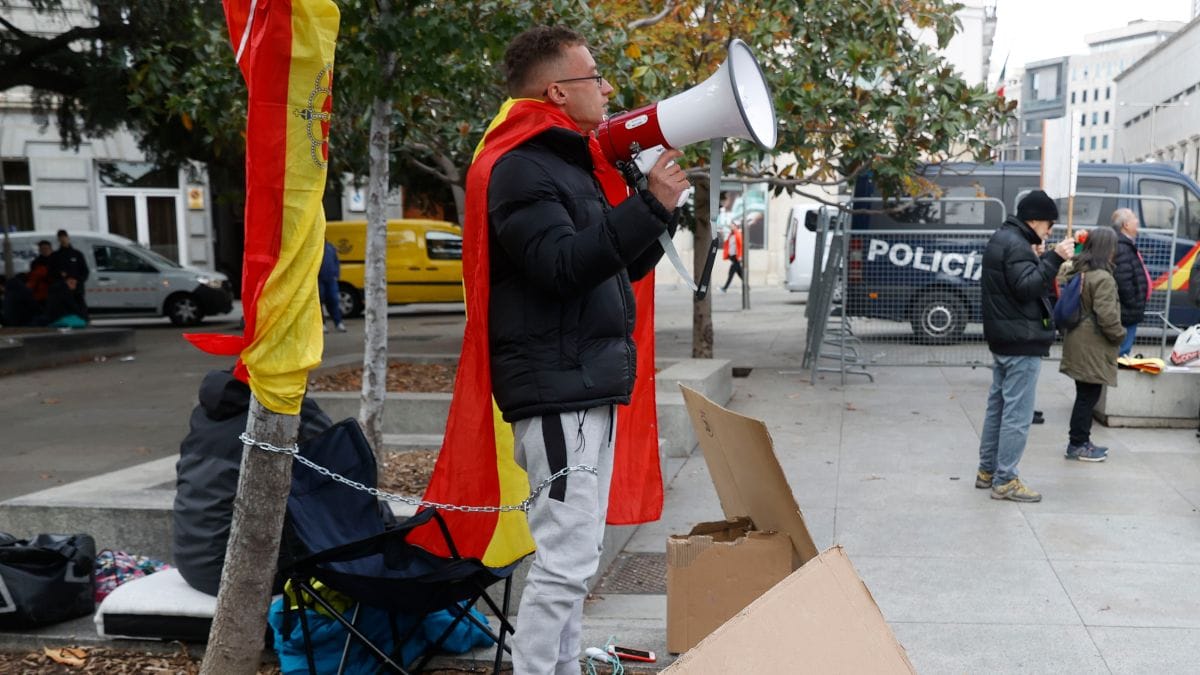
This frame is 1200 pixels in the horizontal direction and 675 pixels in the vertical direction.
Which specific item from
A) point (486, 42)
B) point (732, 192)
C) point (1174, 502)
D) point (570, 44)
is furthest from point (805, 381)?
point (732, 192)

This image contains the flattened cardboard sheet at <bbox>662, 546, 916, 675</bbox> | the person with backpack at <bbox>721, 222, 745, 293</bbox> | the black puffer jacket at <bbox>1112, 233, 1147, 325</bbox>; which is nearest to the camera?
the flattened cardboard sheet at <bbox>662, 546, 916, 675</bbox>

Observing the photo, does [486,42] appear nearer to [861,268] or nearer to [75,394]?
[861,268]

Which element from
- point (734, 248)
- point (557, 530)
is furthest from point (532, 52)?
point (734, 248)

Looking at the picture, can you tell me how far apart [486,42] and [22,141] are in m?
23.9

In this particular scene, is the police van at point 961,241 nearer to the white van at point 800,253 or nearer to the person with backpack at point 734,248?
the white van at point 800,253

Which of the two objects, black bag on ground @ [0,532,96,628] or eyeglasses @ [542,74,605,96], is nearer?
eyeglasses @ [542,74,605,96]

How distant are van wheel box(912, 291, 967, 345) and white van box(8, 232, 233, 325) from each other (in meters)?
13.4

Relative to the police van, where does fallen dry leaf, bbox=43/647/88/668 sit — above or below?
below

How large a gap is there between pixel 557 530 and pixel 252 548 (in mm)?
866

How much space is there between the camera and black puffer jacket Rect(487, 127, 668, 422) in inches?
112

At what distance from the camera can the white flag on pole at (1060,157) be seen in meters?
7.03

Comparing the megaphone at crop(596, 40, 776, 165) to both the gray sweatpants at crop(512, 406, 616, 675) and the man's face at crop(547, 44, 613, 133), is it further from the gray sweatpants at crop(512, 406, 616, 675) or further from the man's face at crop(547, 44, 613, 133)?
the gray sweatpants at crop(512, 406, 616, 675)

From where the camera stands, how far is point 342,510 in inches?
152

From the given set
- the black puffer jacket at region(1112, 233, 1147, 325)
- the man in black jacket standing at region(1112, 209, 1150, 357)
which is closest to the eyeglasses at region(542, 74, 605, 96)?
the man in black jacket standing at region(1112, 209, 1150, 357)
